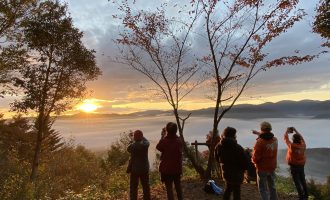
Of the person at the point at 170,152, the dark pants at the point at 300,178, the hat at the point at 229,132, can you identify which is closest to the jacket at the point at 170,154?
the person at the point at 170,152

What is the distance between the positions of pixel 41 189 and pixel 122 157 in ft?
142

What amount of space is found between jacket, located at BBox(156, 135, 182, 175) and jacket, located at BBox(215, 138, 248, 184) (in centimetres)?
112

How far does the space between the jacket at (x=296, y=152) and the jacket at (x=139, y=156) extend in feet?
12.9

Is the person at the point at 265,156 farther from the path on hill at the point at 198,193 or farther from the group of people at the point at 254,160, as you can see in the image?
the path on hill at the point at 198,193

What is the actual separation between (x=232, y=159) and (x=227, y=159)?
107 millimetres

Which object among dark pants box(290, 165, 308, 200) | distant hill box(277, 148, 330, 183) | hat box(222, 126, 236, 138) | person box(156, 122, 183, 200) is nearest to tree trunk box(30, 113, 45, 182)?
person box(156, 122, 183, 200)

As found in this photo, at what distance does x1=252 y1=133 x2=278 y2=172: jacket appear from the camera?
9.34 meters

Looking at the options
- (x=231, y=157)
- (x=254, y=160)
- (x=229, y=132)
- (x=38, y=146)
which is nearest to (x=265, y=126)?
(x=254, y=160)

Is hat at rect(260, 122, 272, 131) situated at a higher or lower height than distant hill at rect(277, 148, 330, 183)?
higher

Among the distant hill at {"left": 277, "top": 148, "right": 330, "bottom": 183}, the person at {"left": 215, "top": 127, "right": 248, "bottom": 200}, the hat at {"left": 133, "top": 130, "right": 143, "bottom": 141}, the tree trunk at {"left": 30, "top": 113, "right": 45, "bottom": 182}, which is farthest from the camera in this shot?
the distant hill at {"left": 277, "top": 148, "right": 330, "bottom": 183}

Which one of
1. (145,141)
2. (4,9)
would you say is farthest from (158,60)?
(4,9)

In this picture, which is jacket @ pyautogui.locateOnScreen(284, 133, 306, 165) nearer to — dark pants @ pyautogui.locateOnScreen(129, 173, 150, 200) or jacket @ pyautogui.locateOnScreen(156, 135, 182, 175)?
jacket @ pyautogui.locateOnScreen(156, 135, 182, 175)

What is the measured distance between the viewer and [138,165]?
10258 millimetres

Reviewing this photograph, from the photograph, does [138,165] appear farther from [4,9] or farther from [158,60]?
[4,9]
